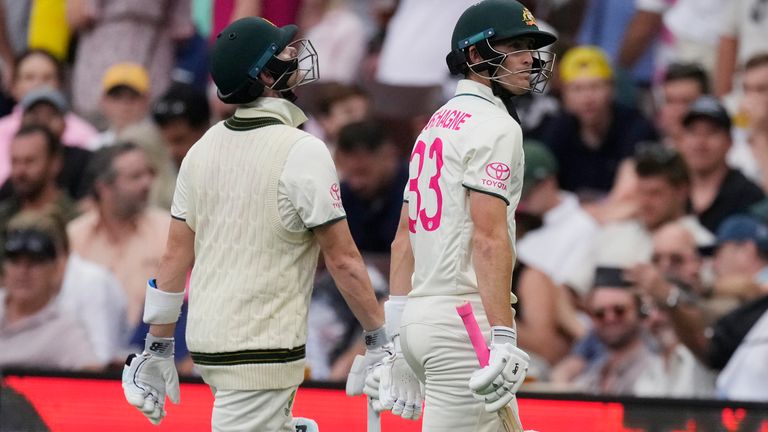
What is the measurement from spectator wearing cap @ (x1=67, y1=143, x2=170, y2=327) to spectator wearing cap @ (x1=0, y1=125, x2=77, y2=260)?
14.5 inches

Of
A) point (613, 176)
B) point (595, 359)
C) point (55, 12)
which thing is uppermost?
point (55, 12)

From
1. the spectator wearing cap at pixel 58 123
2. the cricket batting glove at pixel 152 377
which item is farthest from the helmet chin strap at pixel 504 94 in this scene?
the spectator wearing cap at pixel 58 123

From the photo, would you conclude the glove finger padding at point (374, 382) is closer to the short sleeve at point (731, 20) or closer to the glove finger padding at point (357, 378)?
the glove finger padding at point (357, 378)

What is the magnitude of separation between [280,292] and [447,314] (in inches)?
23.3

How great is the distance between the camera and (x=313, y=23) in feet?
36.5

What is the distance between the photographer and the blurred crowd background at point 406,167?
8.44 metres

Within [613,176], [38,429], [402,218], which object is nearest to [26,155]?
[38,429]

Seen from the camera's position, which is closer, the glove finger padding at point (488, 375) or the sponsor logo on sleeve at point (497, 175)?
the glove finger padding at point (488, 375)

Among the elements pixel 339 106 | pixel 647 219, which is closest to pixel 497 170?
pixel 647 219

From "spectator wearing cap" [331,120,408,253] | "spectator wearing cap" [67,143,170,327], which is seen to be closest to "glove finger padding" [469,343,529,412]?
"spectator wearing cap" [331,120,408,253]

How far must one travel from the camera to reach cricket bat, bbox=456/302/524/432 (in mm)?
4992

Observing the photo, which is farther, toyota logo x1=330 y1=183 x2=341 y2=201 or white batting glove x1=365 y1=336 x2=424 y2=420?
white batting glove x1=365 y1=336 x2=424 y2=420

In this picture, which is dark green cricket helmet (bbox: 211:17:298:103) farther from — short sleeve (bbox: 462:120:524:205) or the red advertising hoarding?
the red advertising hoarding

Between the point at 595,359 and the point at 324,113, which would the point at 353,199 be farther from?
the point at 595,359
